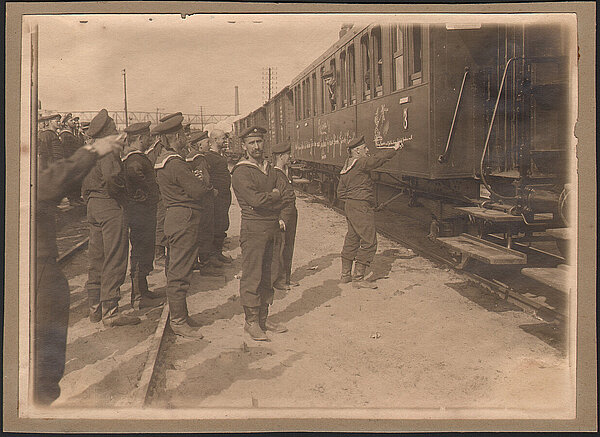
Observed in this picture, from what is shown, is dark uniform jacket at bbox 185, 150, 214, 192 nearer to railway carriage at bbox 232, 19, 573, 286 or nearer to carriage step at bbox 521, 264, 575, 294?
railway carriage at bbox 232, 19, 573, 286

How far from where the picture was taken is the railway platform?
369cm

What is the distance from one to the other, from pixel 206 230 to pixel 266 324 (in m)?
1.00

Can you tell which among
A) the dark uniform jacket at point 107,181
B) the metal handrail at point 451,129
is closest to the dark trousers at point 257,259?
the dark uniform jacket at point 107,181

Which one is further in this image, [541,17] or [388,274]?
[388,274]

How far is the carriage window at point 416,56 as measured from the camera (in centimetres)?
418

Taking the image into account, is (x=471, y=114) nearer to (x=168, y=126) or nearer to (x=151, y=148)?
(x=168, y=126)

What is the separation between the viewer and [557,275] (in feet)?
12.6

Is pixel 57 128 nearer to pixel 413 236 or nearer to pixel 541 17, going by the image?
pixel 413 236

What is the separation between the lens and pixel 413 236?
5.00 metres

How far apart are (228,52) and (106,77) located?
0.95m

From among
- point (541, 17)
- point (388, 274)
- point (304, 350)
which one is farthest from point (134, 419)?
point (541, 17)

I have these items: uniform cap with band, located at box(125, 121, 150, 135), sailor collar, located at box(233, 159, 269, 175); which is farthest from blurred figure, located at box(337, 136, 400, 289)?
uniform cap with band, located at box(125, 121, 150, 135)

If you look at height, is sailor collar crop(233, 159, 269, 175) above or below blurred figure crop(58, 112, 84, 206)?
below

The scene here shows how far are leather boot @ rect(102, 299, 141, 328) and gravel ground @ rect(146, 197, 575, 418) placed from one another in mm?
458
